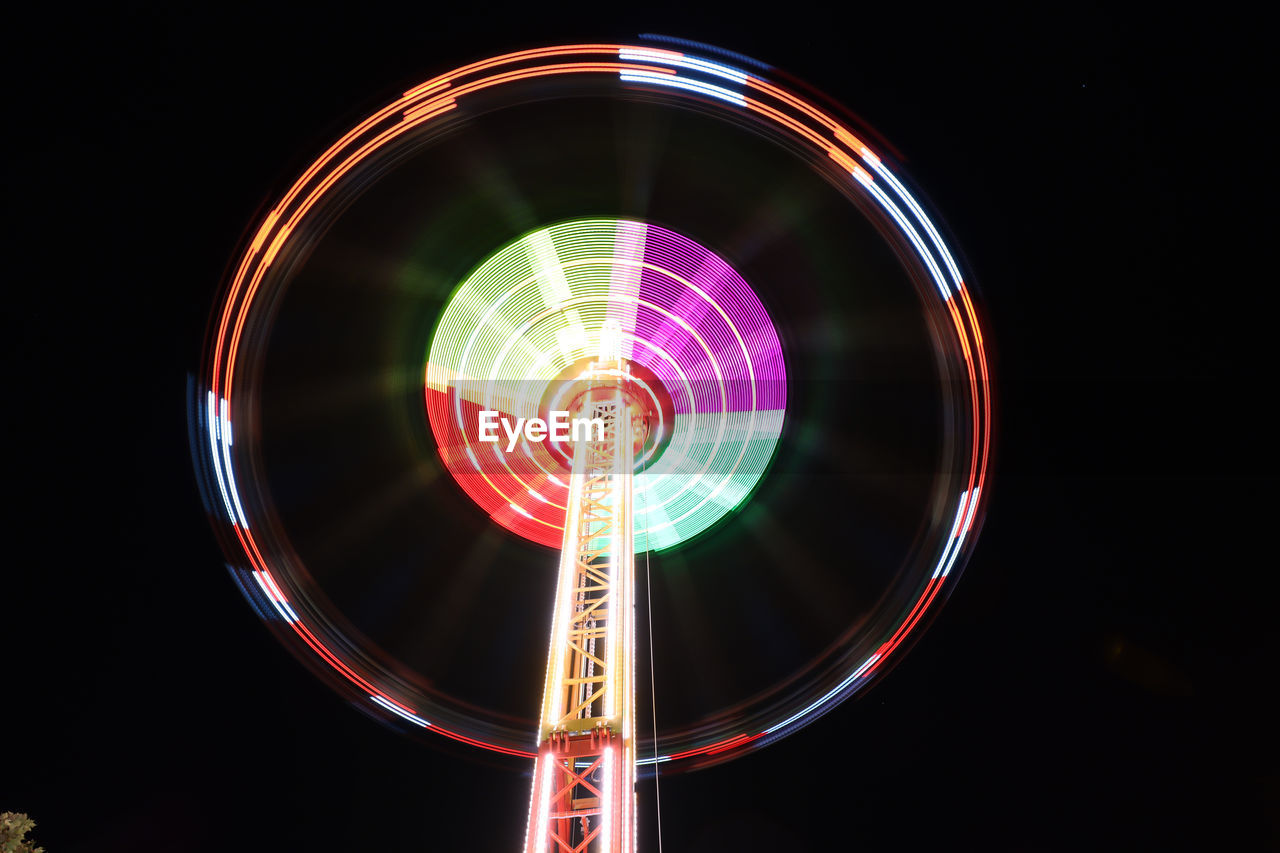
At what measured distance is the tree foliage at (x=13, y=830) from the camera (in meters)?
5.81

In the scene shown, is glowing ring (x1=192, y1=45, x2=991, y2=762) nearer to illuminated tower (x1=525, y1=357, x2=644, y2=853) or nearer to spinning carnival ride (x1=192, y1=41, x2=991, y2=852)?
spinning carnival ride (x1=192, y1=41, x2=991, y2=852)

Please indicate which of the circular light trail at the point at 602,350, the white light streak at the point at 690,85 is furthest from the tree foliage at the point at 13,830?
the white light streak at the point at 690,85

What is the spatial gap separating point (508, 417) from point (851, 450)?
366cm

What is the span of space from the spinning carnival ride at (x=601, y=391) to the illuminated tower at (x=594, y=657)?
0.05 meters

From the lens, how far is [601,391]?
7008 mm

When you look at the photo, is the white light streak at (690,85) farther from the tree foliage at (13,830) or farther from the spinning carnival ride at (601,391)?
the tree foliage at (13,830)

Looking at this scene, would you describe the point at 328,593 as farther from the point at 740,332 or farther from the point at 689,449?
the point at 740,332

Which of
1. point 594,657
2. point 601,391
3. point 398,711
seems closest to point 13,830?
point 398,711

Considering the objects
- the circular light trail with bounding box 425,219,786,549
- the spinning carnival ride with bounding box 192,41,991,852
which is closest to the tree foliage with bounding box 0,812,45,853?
the spinning carnival ride with bounding box 192,41,991,852

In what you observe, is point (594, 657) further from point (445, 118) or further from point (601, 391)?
point (445, 118)

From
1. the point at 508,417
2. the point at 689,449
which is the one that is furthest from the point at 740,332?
the point at 508,417

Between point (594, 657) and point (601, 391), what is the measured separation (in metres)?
3.02

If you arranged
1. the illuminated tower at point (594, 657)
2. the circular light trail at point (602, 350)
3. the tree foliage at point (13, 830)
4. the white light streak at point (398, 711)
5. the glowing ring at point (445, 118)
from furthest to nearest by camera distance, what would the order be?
the circular light trail at point (602, 350) → the tree foliage at point (13, 830) → the white light streak at point (398, 711) → the glowing ring at point (445, 118) → the illuminated tower at point (594, 657)

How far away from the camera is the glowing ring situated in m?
5.23
